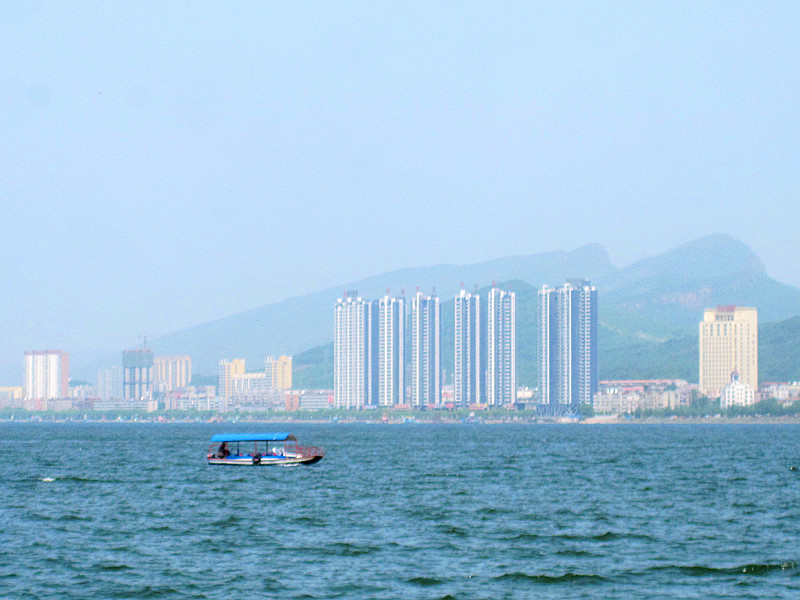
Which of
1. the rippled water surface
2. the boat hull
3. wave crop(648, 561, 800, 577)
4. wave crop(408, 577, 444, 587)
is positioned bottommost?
the boat hull

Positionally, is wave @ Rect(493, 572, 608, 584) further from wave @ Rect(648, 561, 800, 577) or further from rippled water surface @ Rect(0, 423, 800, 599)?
wave @ Rect(648, 561, 800, 577)

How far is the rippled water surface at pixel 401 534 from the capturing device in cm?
4028

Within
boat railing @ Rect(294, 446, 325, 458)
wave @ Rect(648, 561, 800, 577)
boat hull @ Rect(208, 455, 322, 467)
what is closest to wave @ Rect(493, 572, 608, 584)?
wave @ Rect(648, 561, 800, 577)

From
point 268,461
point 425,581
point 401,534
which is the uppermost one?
point 425,581

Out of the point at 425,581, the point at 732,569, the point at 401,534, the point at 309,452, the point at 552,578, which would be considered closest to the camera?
the point at 425,581

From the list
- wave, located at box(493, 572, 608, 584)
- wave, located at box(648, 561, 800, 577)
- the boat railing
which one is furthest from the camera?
the boat railing

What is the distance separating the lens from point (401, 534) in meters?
52.4

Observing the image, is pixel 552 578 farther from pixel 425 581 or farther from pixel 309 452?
pixel 309 452

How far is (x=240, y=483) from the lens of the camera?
81500 mm

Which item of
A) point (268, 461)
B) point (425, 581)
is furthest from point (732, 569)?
point (268, 461)

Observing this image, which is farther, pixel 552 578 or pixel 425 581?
pixel 552 578

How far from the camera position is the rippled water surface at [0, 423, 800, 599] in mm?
40281

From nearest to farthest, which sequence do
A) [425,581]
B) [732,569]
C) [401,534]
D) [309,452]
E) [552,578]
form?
[425,581]
[552,578]
[732,569]
[401,534]
[309,452]

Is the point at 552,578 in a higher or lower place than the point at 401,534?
higher
